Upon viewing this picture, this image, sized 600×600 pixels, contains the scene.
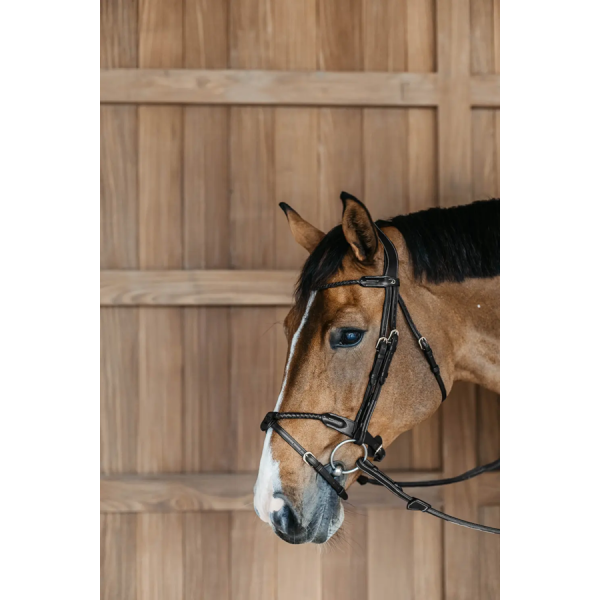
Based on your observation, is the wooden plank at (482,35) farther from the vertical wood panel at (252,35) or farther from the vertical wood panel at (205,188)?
the vertical wood panel at (205,188)

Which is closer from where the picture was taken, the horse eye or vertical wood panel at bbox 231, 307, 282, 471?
the horse eye

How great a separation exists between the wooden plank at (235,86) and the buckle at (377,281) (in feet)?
2.17

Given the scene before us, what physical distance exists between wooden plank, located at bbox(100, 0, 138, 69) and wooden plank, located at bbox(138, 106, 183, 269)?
150 mm

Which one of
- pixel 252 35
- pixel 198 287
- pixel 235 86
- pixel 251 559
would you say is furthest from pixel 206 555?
pixel 252 35

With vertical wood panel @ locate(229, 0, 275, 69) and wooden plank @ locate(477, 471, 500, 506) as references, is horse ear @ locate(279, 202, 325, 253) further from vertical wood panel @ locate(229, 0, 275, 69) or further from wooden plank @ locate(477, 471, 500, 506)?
wooden plank @ locate(477, 471, 500, 506)

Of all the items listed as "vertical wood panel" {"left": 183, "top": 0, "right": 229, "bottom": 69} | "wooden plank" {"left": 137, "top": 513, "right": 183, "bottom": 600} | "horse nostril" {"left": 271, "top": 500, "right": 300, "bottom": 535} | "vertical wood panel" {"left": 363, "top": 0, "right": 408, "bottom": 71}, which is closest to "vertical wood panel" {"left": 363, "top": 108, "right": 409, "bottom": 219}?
"vertical wood panel" {"left": 363, "top": 0, "right": 408, "bottom": 71}

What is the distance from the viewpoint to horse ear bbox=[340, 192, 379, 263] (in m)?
0.82

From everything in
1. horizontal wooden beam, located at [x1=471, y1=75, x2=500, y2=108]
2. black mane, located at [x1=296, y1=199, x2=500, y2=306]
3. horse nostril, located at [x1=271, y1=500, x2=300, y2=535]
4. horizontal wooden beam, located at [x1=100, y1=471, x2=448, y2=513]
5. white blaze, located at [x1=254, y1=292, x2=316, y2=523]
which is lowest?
horizontal wooden beam, located at [x1=100, y1=471, x2=448, y2=513]

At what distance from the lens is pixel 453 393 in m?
1.27

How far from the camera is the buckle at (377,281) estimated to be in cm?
85

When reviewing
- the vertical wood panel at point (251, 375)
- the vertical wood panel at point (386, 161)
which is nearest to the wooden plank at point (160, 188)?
the vertical wood panel at point (251, 375)

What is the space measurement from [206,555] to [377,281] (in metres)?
0.93

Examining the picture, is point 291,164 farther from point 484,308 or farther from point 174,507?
point 174,507

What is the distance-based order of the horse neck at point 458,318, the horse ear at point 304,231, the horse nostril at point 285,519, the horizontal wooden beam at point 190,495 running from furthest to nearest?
the horizontal wooden beam at point 190,495 < the horse ear at point 304,231 < the horse neck at point 458,318 < the horse nostril at point 285,519
